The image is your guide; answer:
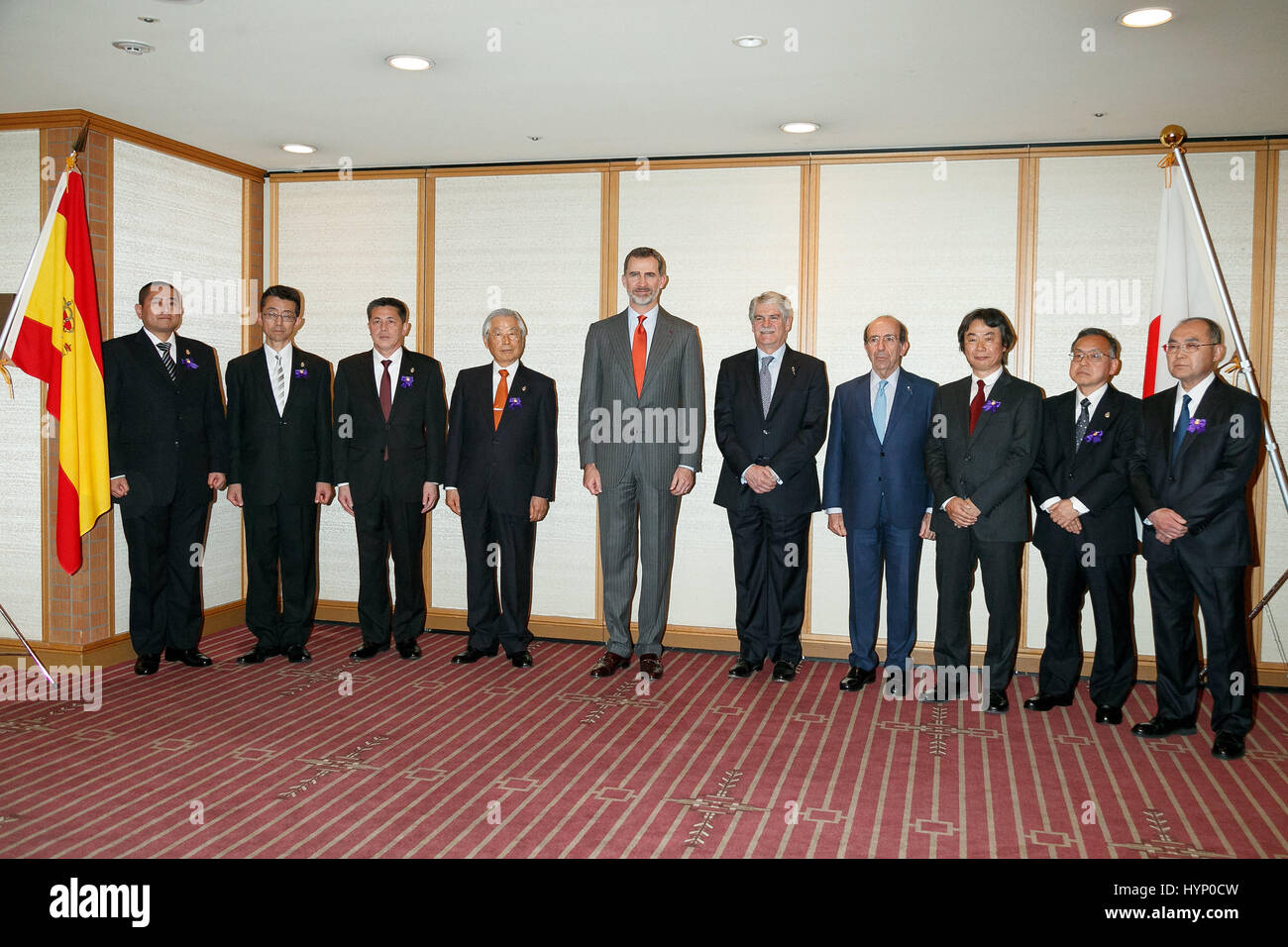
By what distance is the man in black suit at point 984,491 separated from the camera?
4.58m

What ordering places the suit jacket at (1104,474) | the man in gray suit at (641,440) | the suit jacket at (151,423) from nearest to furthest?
the suit jacket at (1104,474), the suit jacket at (151,423), the man in gray suit at (641,440)

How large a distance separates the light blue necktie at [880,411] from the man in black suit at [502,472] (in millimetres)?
1722

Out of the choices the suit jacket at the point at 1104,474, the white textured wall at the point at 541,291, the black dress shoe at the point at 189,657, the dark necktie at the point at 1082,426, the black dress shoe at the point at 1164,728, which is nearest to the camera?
the black dress shoe at the point at 1164,728

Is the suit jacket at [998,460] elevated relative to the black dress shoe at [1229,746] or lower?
elevated

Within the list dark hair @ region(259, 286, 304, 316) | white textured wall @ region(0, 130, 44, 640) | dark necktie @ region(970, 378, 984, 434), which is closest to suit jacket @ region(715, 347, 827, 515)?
dark necktie @ region(970, 378, 984, 434)

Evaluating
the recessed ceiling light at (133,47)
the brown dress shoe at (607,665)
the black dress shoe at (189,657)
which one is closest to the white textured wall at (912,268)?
the brown dress shoe at (607,665)

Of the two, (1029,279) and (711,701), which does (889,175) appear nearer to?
(1029,279)

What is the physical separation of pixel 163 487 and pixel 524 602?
195cm

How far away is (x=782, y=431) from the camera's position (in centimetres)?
511

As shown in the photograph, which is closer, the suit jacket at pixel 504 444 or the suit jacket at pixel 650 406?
the suit jacket at pixel 650 406

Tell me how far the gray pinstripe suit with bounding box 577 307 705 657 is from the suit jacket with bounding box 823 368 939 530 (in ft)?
2.45

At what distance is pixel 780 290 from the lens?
5820 mm

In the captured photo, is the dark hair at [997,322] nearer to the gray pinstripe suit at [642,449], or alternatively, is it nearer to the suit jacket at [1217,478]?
the suit jacket at [1217,478]

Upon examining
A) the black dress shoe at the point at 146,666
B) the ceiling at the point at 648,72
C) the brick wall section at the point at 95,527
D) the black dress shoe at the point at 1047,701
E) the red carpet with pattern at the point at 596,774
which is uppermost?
the ceiling at the point at 648,72
